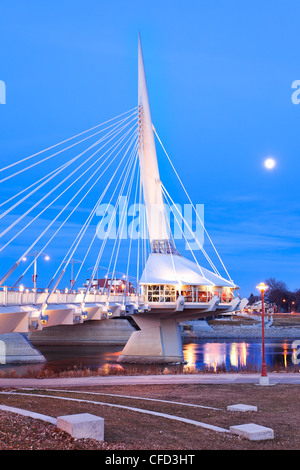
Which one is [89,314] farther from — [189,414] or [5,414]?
[5,414]

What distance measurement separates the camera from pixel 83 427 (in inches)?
441

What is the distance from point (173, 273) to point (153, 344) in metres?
7.99

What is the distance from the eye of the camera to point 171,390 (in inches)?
958

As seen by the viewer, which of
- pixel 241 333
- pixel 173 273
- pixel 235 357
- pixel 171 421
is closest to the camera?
pixel 171 421

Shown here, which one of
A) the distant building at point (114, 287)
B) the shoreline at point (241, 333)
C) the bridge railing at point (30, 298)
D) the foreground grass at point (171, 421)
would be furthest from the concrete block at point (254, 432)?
the shoreline at point (241, 333)

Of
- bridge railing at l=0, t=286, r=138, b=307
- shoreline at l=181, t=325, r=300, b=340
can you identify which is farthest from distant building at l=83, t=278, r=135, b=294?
shoreline at l=181, t=325, r=300, b=340

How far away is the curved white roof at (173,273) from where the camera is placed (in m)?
56.3

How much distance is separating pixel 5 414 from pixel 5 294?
8672 mm

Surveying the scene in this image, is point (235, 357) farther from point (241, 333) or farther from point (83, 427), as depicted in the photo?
point (83, 427)

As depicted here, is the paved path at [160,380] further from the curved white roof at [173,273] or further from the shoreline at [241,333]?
the shoreline at [241,333]

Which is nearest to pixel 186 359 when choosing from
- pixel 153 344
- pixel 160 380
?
pixel 153 344

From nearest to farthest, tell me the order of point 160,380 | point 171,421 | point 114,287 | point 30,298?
1. point 171,421
2. point 30,298
3. point 160,380
4. point 114,287

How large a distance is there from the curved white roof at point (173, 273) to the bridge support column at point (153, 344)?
Answer: 5.47 metres
